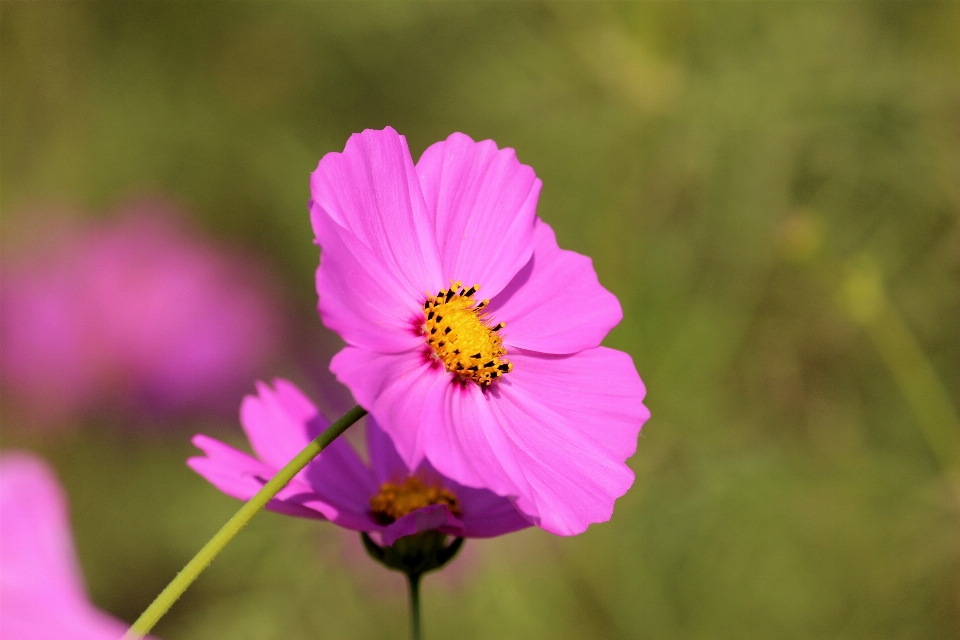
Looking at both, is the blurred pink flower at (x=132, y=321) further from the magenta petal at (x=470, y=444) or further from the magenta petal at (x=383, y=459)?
the magenta petal at (x=470, y=444)

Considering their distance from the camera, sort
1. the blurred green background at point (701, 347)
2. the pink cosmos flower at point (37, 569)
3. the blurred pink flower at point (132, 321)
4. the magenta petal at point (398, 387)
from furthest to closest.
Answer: the blurred pink flower at point (132, 321) → the blurred green background at point (701, 347) → the magenta petal at point (398, 387) → the pink cosmos flower at point (37, 569)

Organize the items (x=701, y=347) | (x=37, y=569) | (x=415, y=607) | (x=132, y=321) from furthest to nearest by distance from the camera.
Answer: (x=132, y=321) → (x=701, y=347) → (x=415, y=607) → (x=37, y=569)

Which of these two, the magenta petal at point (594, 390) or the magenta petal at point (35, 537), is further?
the magenta petal at point (594, 390)

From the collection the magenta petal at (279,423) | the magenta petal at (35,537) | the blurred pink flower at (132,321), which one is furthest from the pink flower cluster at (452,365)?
the blurred pink flower at (132,321)

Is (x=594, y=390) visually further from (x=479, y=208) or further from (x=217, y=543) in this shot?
(x=217, y=543)

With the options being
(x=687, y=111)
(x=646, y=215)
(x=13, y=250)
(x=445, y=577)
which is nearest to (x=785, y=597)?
(x=445, y=577)

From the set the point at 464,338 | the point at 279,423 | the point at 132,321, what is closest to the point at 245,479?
the point at 279,423
